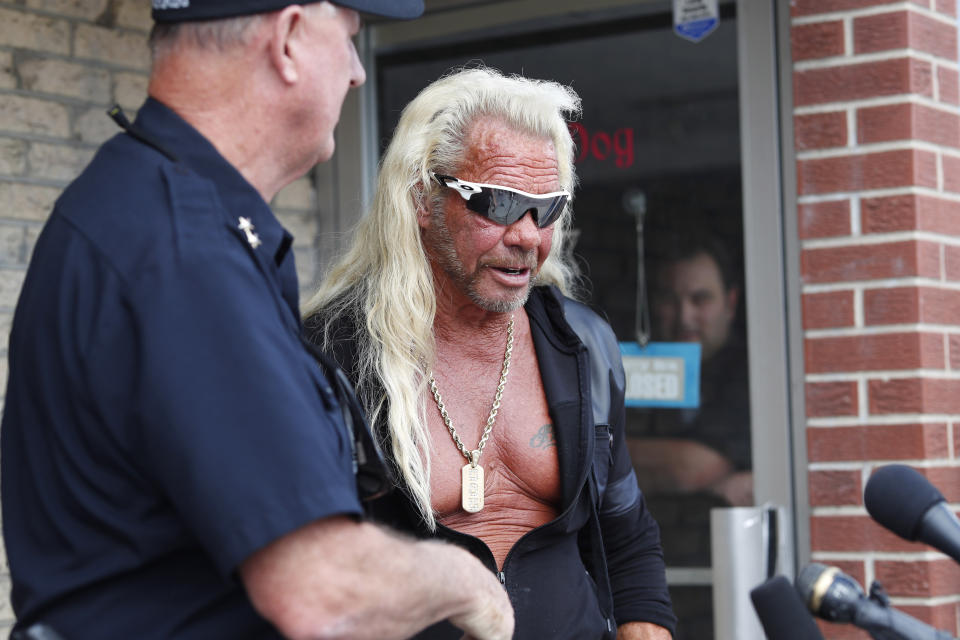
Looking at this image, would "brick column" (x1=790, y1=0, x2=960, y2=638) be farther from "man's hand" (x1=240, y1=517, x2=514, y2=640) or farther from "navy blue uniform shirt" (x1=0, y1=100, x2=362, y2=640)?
"navy blue uniform shirt" (x1=0, y1=100, x2=362, y2=640)

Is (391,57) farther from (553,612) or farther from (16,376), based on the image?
(16,376)

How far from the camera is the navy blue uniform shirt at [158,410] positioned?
1.33 meters

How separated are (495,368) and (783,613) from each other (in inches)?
49.7

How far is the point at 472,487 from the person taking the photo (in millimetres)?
2523

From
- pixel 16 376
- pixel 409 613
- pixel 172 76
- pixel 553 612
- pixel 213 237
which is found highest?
pixel 172 76

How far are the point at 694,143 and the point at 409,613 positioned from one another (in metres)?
2.78

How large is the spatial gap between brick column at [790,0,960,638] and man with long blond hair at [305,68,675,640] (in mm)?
945

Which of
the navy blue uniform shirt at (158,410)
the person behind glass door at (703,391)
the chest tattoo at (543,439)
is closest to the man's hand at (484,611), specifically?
the navy blue uniform shirt at (158,410)

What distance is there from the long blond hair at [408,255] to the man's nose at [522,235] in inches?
7.6

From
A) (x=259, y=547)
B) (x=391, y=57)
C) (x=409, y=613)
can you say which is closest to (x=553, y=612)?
(x=409, y=613)

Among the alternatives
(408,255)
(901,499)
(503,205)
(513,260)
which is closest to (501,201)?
(503,205)

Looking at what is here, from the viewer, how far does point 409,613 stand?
4.82ft

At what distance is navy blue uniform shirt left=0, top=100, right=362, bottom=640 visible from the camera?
133cm

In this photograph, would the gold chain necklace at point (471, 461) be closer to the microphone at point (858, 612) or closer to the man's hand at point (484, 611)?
the man's hand at point (484, 611)
